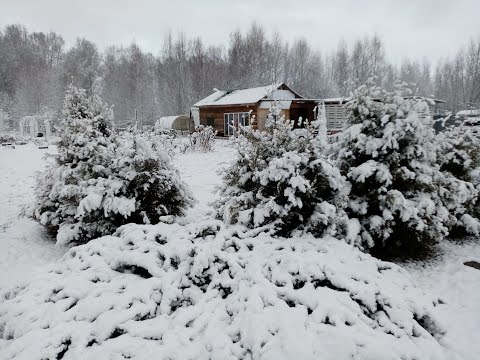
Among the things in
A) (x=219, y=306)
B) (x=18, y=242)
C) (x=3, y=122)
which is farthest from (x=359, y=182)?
(x=3, y=122)

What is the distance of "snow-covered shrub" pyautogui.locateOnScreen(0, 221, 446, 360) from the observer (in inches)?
87.8

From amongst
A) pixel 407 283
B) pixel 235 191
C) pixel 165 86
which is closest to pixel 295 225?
pixel 235 191

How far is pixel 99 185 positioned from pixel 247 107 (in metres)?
18.9

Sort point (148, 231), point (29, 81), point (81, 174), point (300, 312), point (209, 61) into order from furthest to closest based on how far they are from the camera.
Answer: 1. point (209, 61)
2. point (29, 81)
3. point (81, 174)
4. point (148, 231)
5. point (300, 312)

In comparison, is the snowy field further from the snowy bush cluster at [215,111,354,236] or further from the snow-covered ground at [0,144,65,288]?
the snowy bush cluster at [215,111,354,236]

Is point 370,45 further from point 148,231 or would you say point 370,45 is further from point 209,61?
point 148,231

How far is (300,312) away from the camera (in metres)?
2.48

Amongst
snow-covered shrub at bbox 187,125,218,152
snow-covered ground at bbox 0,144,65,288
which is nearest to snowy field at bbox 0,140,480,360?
snow-covered ground at bbox 0,144,65,288

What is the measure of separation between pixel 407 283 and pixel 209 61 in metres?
40.1

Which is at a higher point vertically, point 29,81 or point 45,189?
point 29,81

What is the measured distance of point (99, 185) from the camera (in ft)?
16.4

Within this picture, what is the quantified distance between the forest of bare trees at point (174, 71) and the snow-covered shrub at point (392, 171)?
113 ft

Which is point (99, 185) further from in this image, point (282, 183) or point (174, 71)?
point (174, 71)

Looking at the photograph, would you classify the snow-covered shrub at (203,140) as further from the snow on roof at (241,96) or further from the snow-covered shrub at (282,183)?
the snow-covered shrub at (282,183)
